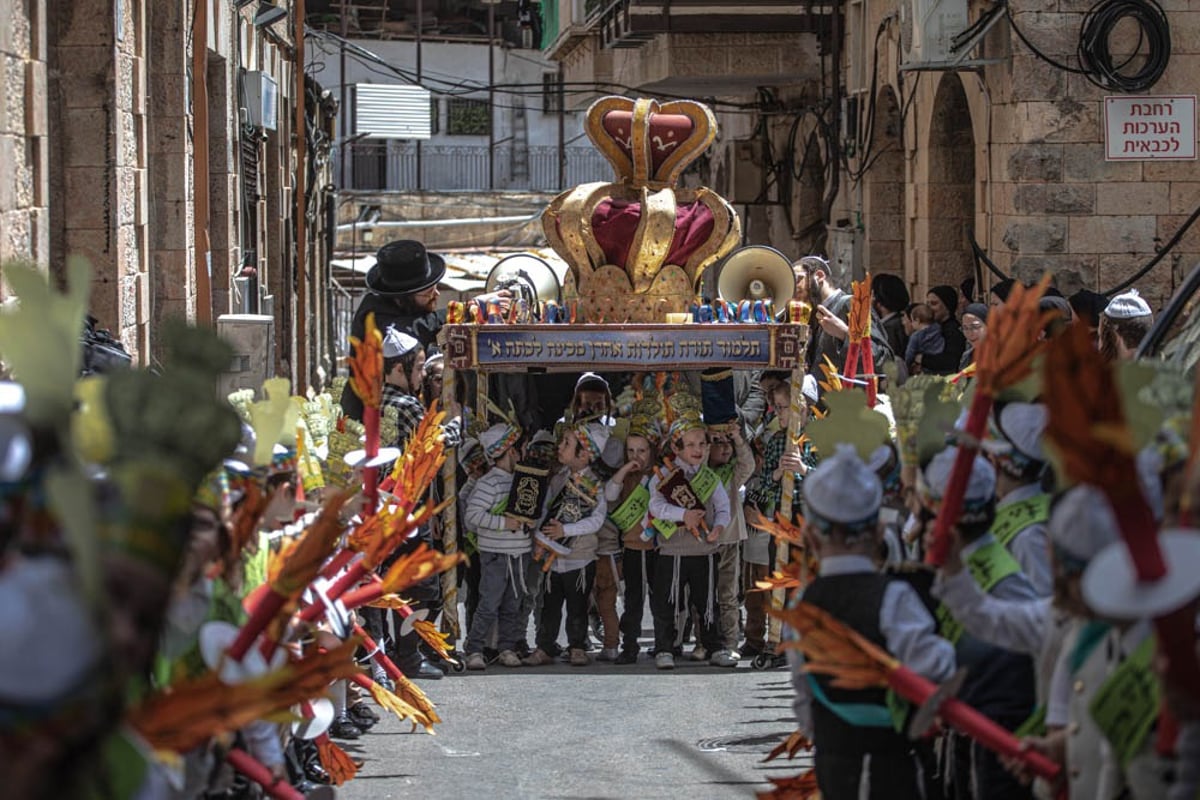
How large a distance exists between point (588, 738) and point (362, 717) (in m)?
1.09

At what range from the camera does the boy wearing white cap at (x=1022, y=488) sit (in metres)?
5.66

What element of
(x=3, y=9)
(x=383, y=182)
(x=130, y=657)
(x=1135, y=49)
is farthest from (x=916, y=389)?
(x=383, y=182)

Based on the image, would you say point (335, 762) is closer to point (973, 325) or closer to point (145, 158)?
point (973, 325)

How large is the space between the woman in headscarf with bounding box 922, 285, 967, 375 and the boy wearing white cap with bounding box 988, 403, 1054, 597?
5547mm

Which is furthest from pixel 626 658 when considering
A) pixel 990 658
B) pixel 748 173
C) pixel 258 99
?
pixel 748 173

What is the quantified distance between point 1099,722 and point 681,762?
12.9ft

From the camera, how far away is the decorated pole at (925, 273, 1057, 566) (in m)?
5.20

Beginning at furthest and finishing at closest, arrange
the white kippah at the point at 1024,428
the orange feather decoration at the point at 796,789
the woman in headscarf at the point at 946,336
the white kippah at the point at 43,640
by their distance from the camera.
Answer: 1. the woman in headscarf at the point at 946,336
2. the orange feather decoration at the point at 796,789
3. the white kippah at the point at 1024,428
4. the white kippah at the point at 43,640

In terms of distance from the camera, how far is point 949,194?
16.9 meters

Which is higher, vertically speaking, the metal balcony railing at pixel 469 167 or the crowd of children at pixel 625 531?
the metal balcony railing at pixel 469 167

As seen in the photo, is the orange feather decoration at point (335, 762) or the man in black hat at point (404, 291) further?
the man in black hat at point (404, 291)

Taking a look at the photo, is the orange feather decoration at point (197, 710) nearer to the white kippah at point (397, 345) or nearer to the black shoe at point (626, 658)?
the white kippah at point (397, 345)

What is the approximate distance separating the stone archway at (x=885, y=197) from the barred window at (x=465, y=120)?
25714 millimetres

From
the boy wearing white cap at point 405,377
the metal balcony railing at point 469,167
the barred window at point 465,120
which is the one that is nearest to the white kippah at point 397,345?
the boy wearing white cap at point 405,377
